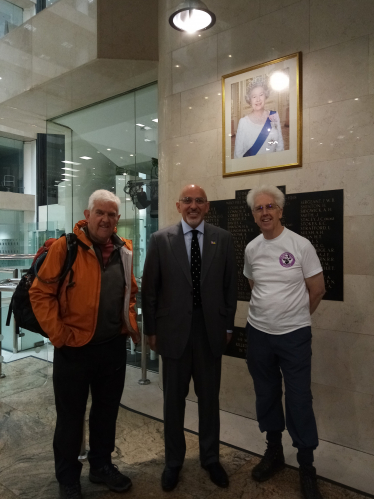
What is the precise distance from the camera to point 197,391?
2.30 metres

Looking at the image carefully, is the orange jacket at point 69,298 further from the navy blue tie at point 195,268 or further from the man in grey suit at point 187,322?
the navy blue tie at point 195,268

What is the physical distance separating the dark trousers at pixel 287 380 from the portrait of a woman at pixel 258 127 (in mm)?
1524

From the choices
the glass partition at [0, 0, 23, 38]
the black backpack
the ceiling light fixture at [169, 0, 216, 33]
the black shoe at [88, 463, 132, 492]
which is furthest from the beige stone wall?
the glass partition at [0, 0, 23, 38]

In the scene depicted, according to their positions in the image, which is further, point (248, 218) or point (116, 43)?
point (116, 43)

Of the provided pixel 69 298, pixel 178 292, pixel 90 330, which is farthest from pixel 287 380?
pixel 69 298

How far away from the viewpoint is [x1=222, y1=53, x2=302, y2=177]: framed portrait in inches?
116

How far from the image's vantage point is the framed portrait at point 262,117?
116 inches

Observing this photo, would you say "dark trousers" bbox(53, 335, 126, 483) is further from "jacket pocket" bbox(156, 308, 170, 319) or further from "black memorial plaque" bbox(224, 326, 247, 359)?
"black memorial plaque" bbox(224, 326, 247, 359)

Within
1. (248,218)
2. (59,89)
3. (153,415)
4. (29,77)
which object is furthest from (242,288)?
(29,77)

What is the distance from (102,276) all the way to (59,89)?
3.36 metres

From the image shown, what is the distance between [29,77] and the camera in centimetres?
458

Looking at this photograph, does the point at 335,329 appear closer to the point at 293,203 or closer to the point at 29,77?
the point at 293,203

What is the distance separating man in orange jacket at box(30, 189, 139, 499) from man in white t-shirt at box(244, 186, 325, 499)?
774mm

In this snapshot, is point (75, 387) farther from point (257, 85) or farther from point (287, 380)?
point (257, 85)
